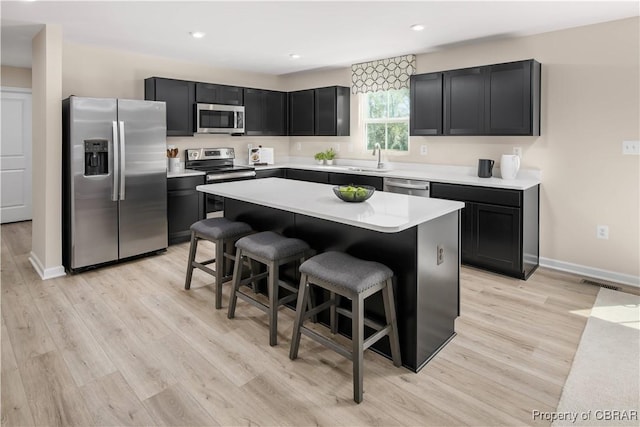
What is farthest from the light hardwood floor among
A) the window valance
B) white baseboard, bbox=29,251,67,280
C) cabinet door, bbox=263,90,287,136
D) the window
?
cabinet door, bbox=263,90,287,136

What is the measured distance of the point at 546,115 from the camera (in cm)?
399

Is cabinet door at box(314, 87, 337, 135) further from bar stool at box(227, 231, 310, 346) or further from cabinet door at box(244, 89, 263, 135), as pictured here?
bar stool at box(227, 231, 310, 346)

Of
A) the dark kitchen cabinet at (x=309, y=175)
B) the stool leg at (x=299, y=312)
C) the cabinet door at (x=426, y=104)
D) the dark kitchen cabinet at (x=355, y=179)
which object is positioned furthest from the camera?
the dark kitchen cabinet at (x=309, y=175)

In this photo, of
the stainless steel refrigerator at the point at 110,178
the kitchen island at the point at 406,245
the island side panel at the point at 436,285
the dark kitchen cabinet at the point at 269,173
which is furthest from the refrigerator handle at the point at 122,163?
the island side panel at the point at 436,285

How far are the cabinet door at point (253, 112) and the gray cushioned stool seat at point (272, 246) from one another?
3468mm

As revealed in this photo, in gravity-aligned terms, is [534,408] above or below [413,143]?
below

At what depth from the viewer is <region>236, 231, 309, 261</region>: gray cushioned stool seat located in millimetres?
2631

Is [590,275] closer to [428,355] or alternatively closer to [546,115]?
[546,115]

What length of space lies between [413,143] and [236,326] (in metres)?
3.37

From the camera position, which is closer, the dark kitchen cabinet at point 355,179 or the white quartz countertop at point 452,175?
the white quartz countertop at point 452,175

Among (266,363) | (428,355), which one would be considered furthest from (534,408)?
(266,363)

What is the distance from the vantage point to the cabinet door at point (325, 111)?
5.76 meters

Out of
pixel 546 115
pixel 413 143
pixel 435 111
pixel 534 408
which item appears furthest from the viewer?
pixel 413 143

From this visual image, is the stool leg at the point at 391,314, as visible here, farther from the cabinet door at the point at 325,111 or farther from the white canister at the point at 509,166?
the cabinet door at the point at 325,111
